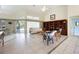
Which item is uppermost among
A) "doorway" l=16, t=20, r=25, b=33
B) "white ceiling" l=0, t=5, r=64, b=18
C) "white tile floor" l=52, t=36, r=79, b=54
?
"white ceiling" l=0, t=5, r=64, b=18

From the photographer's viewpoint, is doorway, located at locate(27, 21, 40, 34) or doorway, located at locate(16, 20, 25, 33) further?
doorway, located at locate(16, 20, 25, 33)

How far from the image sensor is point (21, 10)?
600 cm

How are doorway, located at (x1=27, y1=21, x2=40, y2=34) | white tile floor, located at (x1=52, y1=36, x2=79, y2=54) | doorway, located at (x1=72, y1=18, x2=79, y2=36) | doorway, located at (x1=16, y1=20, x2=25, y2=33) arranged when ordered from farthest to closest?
doorway, located at (x1=72, y1=18, x2=79, y2=36)
doorway, located at (x1=16, y1=20, x2=25, y2=33)
doorway, located at (x1=27, y1=21, x2=40, y2=34)
white tile floor, located at (x1=52, y1=36, x2=79, y2=54)

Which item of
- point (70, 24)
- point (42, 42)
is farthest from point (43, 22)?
point (70, 24)

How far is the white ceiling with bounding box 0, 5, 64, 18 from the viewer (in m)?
5.27

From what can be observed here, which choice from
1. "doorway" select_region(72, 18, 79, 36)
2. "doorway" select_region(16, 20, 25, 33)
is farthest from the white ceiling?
"doorway" select_region(72, 18, 79, 36)

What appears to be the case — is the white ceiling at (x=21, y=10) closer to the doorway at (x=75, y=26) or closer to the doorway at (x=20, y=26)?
the doorway at (x=20, y=26)

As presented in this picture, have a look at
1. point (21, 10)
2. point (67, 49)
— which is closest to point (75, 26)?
point (67, 49)

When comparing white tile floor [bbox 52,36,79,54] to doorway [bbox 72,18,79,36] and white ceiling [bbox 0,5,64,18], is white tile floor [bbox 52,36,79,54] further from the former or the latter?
white ceiling [bbox 0,5,64,18]

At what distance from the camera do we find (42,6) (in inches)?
233

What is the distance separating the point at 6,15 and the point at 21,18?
934 mm

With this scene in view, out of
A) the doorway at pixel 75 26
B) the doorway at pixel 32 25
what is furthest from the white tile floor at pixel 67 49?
the doorway at pixel 32 25

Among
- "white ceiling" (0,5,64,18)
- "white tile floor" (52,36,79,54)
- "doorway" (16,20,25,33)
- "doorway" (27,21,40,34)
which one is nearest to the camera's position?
"white tile floor" (52,36,79,54)
